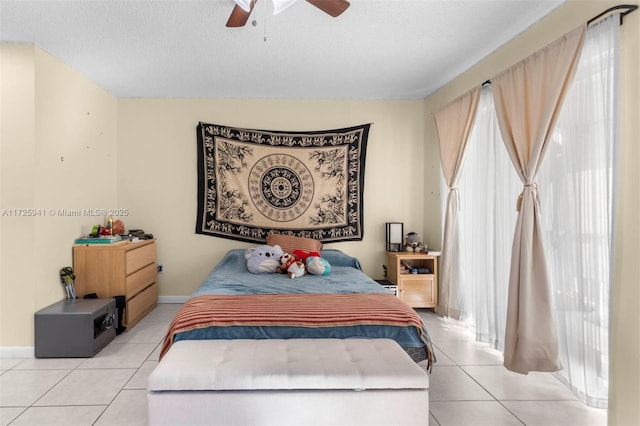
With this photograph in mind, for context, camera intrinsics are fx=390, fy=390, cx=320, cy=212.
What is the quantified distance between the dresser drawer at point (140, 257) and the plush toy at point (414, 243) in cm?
301

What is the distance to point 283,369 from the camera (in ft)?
6.25

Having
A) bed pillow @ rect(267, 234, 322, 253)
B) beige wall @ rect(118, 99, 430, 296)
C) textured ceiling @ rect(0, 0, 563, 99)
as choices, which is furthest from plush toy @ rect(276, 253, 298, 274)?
textured ceiling @ rect(0, 0, 563, 99)

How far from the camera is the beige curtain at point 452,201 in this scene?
13.0 ft

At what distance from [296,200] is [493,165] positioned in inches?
91.7

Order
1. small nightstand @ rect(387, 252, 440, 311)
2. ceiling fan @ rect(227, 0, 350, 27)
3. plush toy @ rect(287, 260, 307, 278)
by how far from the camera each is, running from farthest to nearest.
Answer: small nightstand @ rect(387, 252, 440, 311) < plush toy @ rect(287, 260, 307, 278) < ceiling fan @ rect(227, 0, 350, 27)

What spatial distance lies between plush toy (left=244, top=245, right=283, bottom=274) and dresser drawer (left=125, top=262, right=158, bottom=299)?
→ 3.83 feet

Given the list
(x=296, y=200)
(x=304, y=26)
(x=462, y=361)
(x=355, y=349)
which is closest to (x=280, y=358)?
(x=355, y=349)

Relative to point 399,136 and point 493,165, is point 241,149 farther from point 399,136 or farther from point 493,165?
point 493,165

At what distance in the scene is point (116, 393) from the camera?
101 inches

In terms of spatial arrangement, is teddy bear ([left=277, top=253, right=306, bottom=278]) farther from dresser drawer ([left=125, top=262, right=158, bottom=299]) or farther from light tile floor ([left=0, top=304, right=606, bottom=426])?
dresser drawer ([left=125, top=262, right=158, bottom=299])

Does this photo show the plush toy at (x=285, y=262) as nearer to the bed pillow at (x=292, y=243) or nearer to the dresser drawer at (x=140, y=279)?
the bed pillow at (x=292, y=243)

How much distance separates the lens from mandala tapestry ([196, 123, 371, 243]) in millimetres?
4828

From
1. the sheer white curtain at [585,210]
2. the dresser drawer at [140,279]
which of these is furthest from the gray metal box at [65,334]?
the sheer white curtain at [585,210]

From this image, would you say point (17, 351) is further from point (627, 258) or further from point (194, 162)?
point (627, 258)
